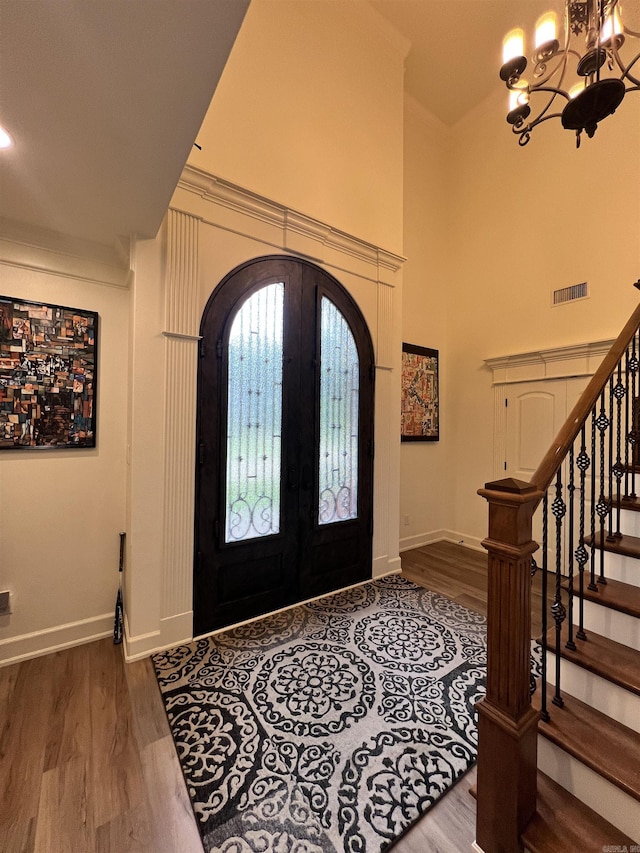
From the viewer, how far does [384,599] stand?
3.04 meters

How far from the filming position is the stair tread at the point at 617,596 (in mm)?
1486

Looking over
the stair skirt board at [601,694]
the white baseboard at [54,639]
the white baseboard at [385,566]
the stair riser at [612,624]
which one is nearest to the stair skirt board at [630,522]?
the stair riser at [612,624]

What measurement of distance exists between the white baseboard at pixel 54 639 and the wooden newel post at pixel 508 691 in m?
2.49

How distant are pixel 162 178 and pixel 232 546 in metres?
2.34

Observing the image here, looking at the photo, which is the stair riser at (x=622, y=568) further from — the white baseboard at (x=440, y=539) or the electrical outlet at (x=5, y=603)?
the electrical outlet at (x=5, y=603)

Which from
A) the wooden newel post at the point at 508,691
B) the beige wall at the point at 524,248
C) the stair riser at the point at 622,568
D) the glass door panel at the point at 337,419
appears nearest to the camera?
the wooden newel post at the point at 508,691

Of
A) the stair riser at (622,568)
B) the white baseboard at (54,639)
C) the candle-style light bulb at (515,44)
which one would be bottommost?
the white baseboard at (54,639)

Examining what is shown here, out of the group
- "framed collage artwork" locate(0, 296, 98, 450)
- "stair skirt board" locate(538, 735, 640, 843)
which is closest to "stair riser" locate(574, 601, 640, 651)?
"stair skirt board" locate(538, 735, 640, 843)

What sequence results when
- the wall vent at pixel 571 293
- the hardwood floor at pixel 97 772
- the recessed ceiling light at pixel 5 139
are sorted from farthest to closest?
the wall vent at pixel 571 293 < the recessed ceiling light at pixel 5 139 < the hardwood floor at pixel 97 772

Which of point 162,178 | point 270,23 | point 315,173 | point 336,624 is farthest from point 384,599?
point 270,23

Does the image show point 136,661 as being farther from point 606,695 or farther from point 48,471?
point 606,695

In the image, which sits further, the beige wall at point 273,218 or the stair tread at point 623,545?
the beige wall at point 273,218

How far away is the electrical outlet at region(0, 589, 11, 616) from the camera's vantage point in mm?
2158

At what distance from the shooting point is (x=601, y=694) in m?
1.36
